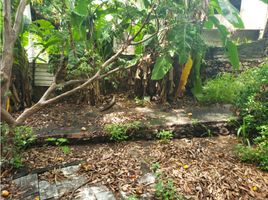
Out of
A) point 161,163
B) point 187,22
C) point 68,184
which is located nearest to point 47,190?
point 68,184

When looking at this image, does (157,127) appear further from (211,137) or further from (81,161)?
(81,161)

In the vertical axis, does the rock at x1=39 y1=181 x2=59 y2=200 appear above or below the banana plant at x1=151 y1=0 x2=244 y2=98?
below

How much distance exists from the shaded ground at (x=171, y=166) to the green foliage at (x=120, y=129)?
107 mm

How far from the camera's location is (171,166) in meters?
2.35

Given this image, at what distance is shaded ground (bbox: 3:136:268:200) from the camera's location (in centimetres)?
203

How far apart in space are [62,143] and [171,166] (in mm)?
1389

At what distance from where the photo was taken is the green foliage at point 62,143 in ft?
8.81

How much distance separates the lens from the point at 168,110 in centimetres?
381

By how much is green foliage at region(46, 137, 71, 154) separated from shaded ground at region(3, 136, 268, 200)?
55mm

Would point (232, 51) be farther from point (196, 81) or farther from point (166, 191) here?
point (166, 191)

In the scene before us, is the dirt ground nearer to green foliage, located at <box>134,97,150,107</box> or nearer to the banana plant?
green foliage, located at <box>134,97,150,107</box>

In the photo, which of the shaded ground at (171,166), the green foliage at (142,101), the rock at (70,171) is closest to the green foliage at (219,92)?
the green foliage at (142,101)

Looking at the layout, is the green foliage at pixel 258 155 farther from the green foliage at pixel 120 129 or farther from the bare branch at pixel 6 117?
the bare branch at pixel 6 117

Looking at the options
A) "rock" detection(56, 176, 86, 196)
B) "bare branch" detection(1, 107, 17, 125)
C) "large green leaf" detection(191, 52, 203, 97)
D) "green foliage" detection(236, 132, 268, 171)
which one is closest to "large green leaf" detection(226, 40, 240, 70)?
"green foliage" detection(236, 132, 268, 171)
